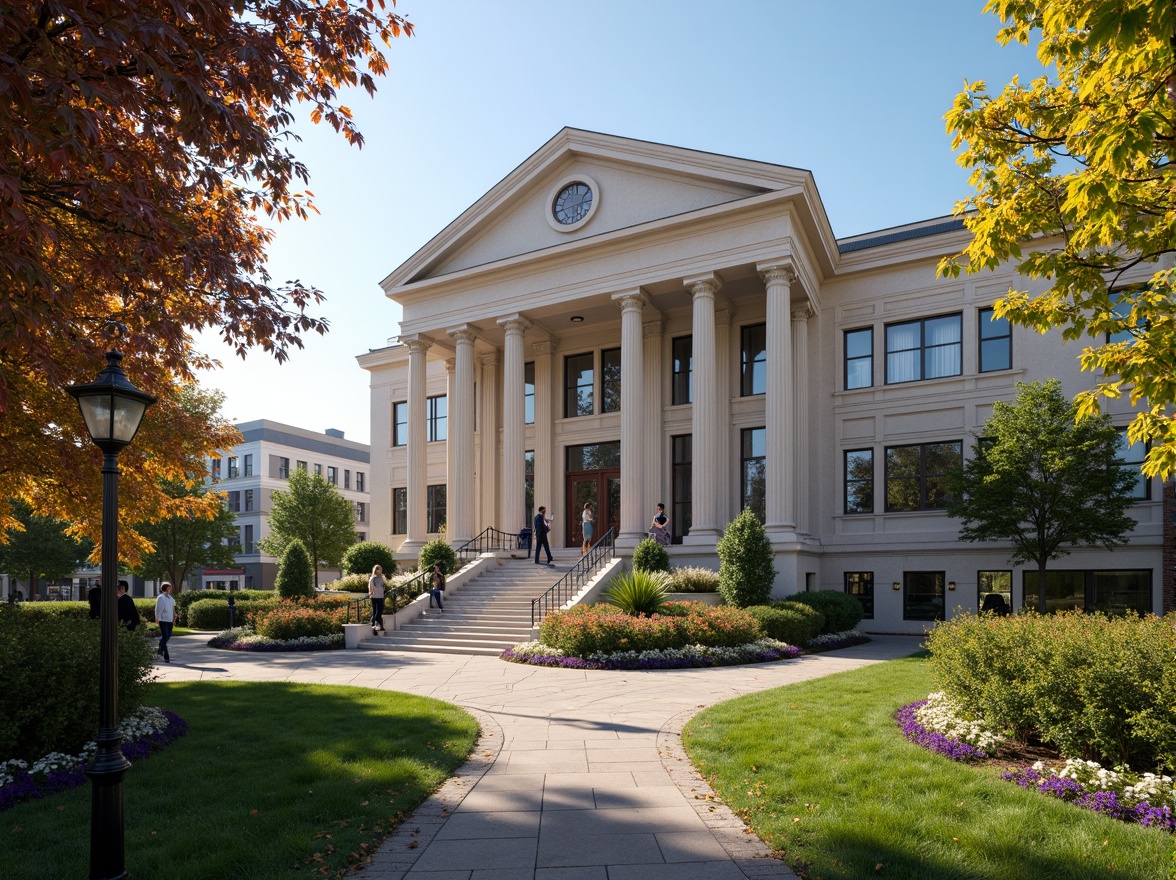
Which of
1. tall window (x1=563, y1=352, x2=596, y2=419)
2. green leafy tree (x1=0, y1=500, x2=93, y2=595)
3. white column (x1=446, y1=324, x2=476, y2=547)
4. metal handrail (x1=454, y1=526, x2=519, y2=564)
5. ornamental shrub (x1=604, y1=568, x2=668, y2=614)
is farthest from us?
green leafy tree (x1=0, y1=500, x2=93, y2=595)

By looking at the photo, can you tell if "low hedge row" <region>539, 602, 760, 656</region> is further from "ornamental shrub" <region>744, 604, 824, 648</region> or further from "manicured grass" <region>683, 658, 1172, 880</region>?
"manicured grass" <region>683, 658, 1172, 880</region>

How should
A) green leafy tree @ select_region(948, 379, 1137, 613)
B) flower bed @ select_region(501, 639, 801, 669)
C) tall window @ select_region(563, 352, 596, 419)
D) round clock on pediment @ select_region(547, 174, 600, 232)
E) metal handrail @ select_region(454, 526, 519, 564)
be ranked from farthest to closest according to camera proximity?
tall window @ select_region(563, 352, 596, 419)
metal handrail @ select_region(454, 526, 519, 564)
round clock on pediment @ select_region(547, 174, 600, 232)
green leafy tree @ select_region(948, 379, 1137, 613)
flower bed @ select_region(501, 639, 801, 669)

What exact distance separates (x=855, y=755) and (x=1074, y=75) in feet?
25.2

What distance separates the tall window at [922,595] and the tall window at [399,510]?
2239 cm

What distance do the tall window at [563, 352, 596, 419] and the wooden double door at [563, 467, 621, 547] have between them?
2.46 meters

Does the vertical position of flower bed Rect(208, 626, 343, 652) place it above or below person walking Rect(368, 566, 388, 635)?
below

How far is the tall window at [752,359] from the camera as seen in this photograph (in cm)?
2769

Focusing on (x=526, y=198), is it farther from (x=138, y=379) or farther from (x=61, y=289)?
(x=61, y=289)

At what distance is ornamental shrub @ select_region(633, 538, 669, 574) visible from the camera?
72.8ft

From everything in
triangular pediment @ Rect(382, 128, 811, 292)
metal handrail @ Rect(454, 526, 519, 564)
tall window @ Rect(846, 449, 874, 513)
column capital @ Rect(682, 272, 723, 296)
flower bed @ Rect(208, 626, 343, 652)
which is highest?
triangular pediment @ Rect(382, 128, 811, 292)

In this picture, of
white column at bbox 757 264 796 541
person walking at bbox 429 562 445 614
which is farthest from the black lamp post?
white column at bbox 757 264 796 541

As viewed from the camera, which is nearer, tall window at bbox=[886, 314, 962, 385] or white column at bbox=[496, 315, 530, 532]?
tall window at bbox=[886, 314, 962, 385]

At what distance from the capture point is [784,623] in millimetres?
18641

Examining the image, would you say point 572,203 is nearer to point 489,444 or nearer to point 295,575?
point 489,444
